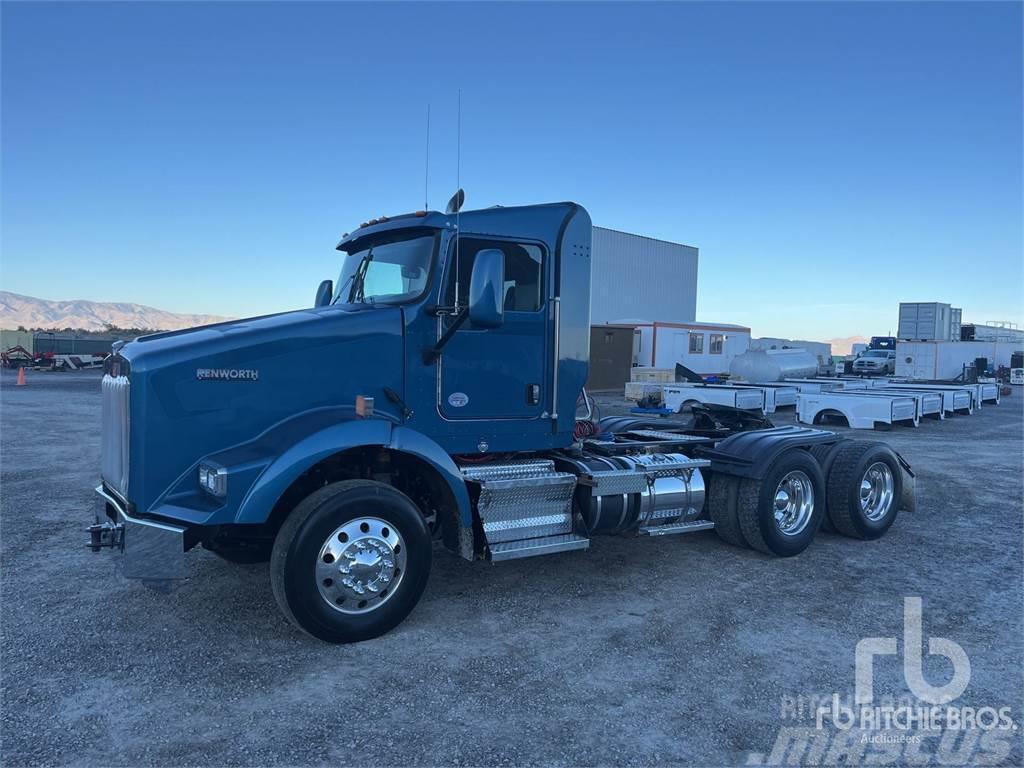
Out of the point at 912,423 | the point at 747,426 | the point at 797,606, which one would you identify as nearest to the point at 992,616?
the point at 797,606

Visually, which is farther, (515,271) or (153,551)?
(515,271)

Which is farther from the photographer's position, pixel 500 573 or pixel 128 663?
pixel 500 573

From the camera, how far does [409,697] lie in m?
3.95

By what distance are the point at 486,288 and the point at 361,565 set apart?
2036 millimetres

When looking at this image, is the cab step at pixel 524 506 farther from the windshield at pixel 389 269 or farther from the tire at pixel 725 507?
the tire at pixel 725 507

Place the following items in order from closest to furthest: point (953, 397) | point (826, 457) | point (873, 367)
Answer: point (826, 457), point (953, 397), point (873, 367)

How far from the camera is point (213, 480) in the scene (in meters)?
4.47

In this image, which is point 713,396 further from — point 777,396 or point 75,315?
point 75,315

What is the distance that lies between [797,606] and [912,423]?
658 inches

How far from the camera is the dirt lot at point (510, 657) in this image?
3.50m

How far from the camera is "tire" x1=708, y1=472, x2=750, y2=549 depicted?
677 cm

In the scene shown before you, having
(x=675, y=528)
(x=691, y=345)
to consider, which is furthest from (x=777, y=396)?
(x=675, y=528)

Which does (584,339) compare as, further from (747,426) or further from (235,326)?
(747,426)

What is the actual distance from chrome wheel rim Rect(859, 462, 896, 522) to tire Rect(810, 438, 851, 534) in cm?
42
